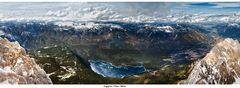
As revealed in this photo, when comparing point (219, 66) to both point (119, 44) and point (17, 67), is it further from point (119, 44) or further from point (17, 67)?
point (17, 67)

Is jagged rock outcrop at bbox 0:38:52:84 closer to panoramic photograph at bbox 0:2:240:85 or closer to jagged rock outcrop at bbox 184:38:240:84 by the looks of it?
panoramic photograph at bbox 0:2:240:85

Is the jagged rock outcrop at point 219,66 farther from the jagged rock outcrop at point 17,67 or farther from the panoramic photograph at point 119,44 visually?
the jagged rock outcrop at point 17,67

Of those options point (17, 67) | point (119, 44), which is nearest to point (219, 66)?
point (119, 44)

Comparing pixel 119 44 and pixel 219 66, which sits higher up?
pixel 119 44

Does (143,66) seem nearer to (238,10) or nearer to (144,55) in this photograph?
(144,55)

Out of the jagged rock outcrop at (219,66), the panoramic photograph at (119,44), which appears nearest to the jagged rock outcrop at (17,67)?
the panoramic photograph at (119,44)
